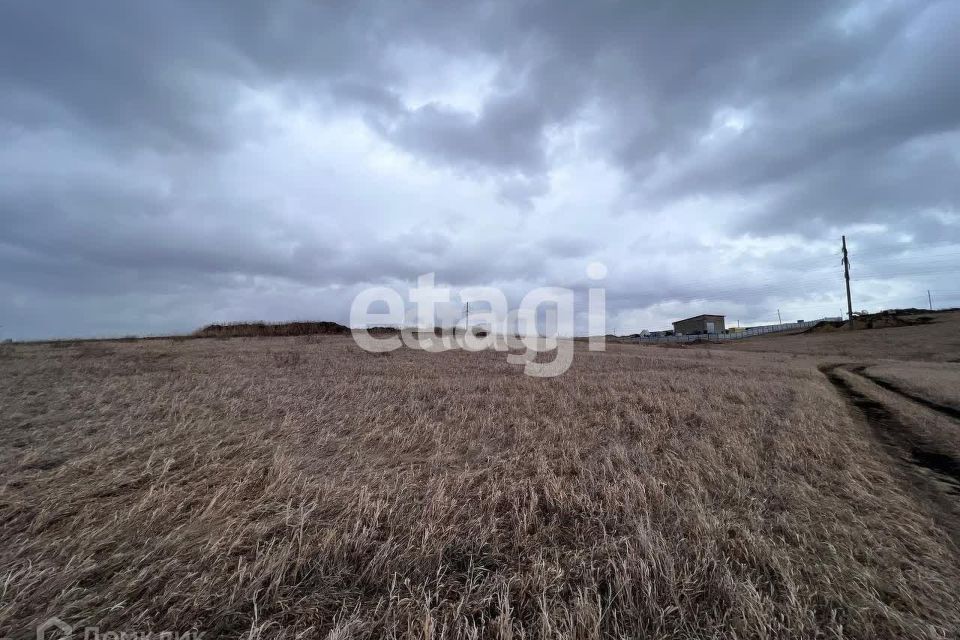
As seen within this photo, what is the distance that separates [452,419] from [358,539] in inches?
217

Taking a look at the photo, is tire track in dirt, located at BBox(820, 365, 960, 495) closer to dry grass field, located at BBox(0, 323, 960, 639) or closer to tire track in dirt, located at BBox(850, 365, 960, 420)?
dry grass field, located at BBox(0, 323, 960, 639)

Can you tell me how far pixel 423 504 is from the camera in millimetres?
4875

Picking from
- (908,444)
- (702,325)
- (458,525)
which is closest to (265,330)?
(458,525)

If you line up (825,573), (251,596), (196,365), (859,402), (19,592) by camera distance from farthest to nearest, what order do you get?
(196,365) < (859,402) < (825,573) < (251,596) < (19,592)

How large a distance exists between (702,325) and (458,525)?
11451 cm

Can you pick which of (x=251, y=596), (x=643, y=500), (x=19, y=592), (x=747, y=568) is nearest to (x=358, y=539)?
(x=251, y=596)

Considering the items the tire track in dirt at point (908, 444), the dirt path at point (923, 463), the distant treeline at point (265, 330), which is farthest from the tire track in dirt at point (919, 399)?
the distant treeline at point (265, 330)

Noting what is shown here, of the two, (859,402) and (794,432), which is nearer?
(794,432)

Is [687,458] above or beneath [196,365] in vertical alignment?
beneath

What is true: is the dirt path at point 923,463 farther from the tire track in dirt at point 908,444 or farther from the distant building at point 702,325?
the distant building at point 702,325

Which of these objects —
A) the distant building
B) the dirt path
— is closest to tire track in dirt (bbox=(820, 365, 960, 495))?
the dirt path

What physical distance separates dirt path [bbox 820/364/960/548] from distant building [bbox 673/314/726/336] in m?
95.5

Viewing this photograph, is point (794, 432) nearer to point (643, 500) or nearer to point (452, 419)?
point (643, 500)

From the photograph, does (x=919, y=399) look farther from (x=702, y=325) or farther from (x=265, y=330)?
(x=702, y=325)
